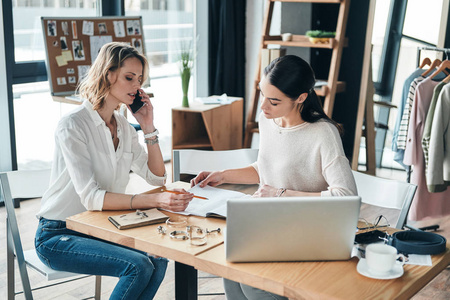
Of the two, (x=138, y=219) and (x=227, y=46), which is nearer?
(x=138, y=219)

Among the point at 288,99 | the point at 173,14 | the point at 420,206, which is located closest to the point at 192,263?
the point at 288,99

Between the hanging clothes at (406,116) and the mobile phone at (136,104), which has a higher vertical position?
the mobile phone at (136,104)

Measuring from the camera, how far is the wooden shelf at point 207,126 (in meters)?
4.63

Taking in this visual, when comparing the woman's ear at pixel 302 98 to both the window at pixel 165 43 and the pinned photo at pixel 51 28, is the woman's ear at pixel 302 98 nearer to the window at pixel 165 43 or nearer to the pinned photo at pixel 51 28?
the pinned photo at pixel 51 28

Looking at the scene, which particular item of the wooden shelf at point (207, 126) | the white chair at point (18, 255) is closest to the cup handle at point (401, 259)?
the white chair at point (18, 255)

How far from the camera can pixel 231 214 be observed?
1.44 m

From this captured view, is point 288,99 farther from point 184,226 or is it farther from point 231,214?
point 231,214

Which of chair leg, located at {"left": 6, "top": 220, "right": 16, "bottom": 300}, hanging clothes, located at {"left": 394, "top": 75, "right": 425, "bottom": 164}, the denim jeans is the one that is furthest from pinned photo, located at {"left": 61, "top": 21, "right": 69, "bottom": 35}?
the denim jeans

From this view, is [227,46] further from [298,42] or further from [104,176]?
[104,176]

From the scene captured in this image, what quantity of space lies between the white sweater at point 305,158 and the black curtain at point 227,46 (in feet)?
11.2

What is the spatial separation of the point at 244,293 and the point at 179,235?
43 centimetres

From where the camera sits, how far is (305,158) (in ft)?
6.74

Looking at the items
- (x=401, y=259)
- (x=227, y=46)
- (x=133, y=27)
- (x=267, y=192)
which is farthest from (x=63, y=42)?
(x=401, y=259)

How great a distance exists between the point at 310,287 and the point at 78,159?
1023mm
